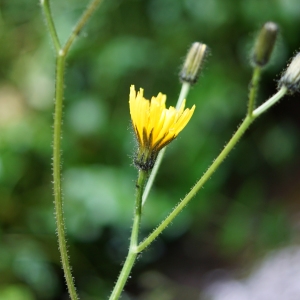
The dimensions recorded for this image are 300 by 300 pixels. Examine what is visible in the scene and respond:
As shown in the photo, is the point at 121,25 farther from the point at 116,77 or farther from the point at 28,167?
the point at 28,167

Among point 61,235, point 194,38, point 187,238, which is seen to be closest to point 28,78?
point 194,38

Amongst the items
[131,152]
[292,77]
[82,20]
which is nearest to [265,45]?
[292,77]

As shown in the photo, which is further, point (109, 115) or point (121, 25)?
point (121, 25)

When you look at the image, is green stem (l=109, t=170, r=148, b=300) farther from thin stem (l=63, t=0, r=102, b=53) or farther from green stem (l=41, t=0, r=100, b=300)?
thin stem (l=63, t=0, r=102, b=53)

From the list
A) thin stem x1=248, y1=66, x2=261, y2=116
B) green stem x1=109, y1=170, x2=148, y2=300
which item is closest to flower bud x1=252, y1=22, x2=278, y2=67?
thin stem x1=248, y1=66, x2=261, y2=116

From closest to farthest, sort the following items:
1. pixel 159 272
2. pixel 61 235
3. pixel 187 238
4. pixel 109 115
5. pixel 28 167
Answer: pixel 61 235 < pixel 28 167 < pixel 109 115 < pixel 159 272 < pixel 187 238

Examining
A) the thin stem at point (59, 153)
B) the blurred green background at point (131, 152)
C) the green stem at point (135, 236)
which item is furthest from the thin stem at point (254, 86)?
the blurred green background at point (131, 152)
